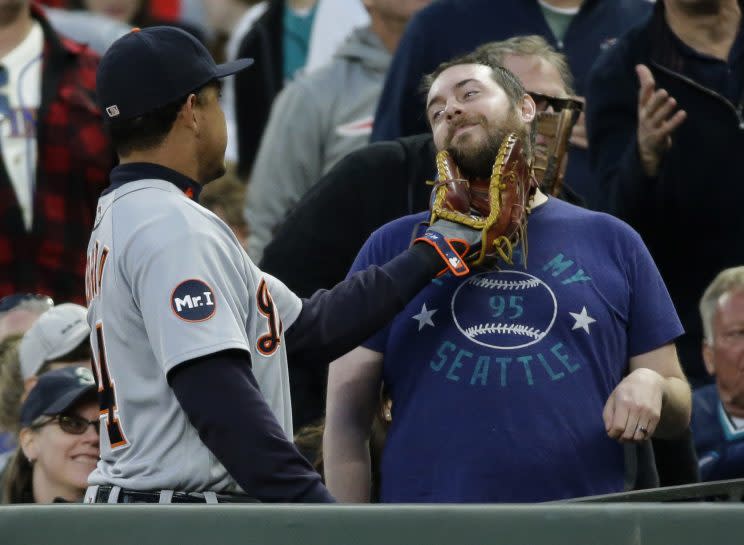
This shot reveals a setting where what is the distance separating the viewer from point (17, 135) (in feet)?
22.7

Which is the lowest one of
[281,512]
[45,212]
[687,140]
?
[45,212]

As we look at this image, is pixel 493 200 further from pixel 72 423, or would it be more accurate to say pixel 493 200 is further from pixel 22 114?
pixel 22 114

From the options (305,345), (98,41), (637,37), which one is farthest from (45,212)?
(305,345)

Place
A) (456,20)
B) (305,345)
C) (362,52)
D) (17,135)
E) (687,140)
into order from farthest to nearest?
(362,52) → (17,135) → (456,20) → (687,140) → (305,345)

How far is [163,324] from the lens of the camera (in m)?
3.67

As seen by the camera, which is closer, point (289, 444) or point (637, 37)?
point (289, 444)

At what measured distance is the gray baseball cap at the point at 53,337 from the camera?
5980mm

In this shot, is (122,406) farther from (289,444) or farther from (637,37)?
(637,37)

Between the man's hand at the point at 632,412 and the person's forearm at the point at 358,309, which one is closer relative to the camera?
the man's hand at the point at 632,412

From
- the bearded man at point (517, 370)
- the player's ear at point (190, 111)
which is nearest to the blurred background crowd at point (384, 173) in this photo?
the bearded man at point (517, 370)

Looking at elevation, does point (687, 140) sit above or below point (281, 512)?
below

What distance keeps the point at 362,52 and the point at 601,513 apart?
4.60m

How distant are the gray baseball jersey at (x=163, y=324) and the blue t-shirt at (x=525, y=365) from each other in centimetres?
46

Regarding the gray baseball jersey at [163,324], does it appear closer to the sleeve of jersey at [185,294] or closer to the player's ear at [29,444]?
the sleeve of jersey at [185,294]
